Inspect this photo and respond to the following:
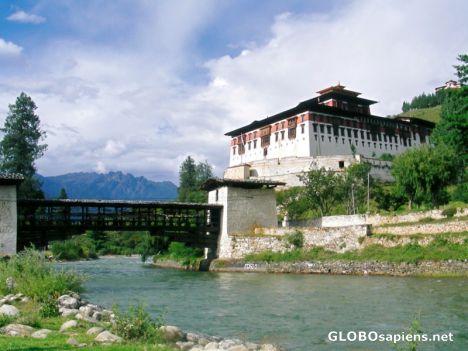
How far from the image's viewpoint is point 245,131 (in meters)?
85.7

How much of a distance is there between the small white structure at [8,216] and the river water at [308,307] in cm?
1003

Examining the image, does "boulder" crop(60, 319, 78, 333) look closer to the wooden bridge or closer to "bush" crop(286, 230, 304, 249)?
the wooden bridge

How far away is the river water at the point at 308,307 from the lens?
13012 mm

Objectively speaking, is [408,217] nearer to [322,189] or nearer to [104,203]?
[322,189]

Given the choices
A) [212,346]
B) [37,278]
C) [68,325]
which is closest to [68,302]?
[37,278]

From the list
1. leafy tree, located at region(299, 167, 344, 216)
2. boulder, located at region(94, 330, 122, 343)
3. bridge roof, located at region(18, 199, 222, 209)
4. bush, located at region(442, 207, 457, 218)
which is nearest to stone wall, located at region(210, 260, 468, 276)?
bridge roof, located at region(18, 199, 222, 209)

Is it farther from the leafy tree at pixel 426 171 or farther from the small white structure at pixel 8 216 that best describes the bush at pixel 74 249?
the leafy tree at pixel 426 171

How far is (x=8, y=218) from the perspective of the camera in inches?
1321

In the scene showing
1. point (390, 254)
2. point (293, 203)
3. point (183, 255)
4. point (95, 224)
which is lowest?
point (183, 255)

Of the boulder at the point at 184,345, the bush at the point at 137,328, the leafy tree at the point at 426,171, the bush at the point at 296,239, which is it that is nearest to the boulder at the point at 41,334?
→ the bush at the point at 137,328

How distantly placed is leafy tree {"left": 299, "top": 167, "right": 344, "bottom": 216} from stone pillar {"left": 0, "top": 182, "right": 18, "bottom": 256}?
2623 centimetres

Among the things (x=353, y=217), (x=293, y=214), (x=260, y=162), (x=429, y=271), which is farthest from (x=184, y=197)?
(x=429, y=271)

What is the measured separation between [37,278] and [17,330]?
469 centimetres

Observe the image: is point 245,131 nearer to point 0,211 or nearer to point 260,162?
point 260,162
